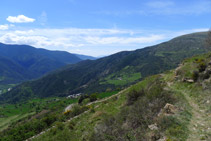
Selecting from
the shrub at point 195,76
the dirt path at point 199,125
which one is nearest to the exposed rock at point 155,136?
the dirt path at point 199,125

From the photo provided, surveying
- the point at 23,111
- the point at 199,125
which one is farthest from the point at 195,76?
the point at 23,111

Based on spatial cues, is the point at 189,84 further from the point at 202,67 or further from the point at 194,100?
the point at 194,100

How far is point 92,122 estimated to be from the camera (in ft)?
57.7

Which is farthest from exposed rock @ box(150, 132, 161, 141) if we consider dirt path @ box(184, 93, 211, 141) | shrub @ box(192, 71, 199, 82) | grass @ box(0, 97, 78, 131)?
grass @ box(0, 97, 78, 131)

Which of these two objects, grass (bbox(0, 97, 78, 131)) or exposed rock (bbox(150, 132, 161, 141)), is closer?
exposed rock (bbox(150, 132, 161, 141))

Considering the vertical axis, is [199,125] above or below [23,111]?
above

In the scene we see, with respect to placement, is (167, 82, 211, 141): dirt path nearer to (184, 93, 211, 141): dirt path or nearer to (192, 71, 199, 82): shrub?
(184, 93, 211, 141): dirt path

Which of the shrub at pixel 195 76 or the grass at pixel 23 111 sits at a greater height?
the shrub at pixel 195 76

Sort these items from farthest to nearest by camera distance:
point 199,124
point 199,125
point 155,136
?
point 199,124 → point 199,125 → point 155,136

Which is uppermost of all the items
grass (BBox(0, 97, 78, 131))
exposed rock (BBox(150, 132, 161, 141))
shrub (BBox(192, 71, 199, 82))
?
shrub (BBox(192, 71, 199, 82))

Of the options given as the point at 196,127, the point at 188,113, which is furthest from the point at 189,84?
the point at 196,127

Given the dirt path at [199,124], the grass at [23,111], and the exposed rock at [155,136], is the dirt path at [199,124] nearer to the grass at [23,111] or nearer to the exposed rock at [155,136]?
the exposed rock at [155,136]

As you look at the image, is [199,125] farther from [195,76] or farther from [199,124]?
[195,76]

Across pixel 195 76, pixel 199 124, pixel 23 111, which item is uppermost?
pixel 195 76
